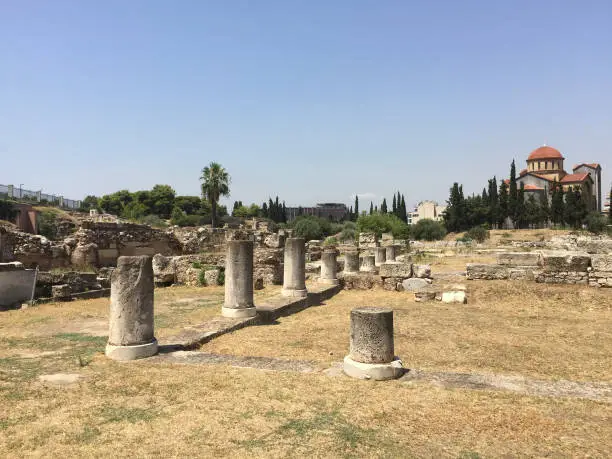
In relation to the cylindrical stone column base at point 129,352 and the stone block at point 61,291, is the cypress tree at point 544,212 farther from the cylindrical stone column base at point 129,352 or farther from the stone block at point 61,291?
the cylindrical stone column base at point 129,352

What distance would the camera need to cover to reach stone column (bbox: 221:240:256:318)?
9977mm

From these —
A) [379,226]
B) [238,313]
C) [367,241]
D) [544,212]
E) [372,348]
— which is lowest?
[238,313]

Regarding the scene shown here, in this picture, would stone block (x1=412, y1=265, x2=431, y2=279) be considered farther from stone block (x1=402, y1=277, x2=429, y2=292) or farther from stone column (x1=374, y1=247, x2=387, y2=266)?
stone column (x1=374, y1=247, x2=387, y2=266)

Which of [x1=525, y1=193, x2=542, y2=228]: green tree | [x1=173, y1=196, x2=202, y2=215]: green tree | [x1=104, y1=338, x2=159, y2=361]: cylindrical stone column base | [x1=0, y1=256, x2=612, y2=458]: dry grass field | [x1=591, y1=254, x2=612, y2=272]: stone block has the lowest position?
[x1=0, y1=256, x2=612, y2=458]: dry grass field

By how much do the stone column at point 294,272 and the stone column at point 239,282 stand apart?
2.83 metres

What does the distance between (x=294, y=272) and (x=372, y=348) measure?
7.38m

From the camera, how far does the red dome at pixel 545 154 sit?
264ft

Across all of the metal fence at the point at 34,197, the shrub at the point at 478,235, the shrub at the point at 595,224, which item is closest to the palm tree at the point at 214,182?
the metal fence at the point at 34,197

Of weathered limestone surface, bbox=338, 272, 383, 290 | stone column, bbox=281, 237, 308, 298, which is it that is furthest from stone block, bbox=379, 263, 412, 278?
stone column, bbox=281, 237, 308, 298

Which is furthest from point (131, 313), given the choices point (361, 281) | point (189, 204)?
point (189, 204)

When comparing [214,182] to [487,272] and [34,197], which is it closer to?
[34,197]

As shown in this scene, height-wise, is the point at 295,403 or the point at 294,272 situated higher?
the point at 294,272

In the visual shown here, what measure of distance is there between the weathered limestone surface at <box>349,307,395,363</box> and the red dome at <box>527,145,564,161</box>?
86826 millimetres

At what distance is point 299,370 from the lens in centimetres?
592
